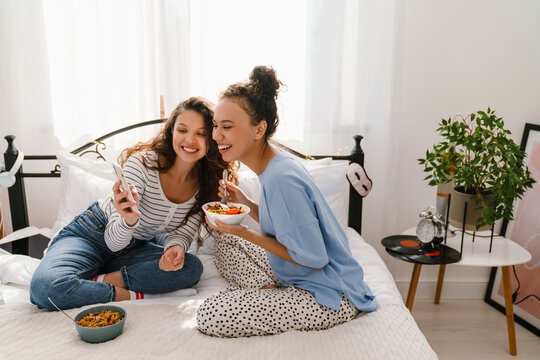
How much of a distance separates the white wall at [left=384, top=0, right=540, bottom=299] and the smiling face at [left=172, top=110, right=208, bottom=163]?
1195 mm

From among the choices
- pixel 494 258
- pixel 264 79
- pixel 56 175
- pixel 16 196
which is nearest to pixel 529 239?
pixel 494 258

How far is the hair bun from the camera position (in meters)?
1.57

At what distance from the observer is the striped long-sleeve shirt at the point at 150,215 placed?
1.79 m

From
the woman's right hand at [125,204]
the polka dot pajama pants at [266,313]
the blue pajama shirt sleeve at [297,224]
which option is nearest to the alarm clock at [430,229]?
the polka dot pajama pants at [266,313]

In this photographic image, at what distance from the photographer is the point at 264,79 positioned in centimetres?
157

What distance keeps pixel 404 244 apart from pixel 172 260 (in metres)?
1.07

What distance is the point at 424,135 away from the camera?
8.52ft

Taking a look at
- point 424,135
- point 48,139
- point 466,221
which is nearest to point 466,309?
point 466,221

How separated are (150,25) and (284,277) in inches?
60.6

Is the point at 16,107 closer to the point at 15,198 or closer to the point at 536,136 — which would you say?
the point at 15,198

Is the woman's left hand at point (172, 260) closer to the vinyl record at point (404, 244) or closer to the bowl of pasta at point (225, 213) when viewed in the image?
the bowl of pasta at point (225, 213)

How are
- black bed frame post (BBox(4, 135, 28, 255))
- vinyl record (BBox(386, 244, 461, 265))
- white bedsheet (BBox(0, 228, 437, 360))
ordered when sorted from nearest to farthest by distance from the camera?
white bedsheet (BBox(0, 228, 437, 360)), vinyl record (BBox(386, 244, 461, 265)), black bed frame post (BBox(4, 135, 28, 255))

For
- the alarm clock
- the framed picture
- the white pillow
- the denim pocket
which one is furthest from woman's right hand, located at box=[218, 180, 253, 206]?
the framed picture

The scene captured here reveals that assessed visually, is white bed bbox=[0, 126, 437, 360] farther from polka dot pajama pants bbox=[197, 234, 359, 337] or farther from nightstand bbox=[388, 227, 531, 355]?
nightstand bbox=[388, 227, 531, 355]
